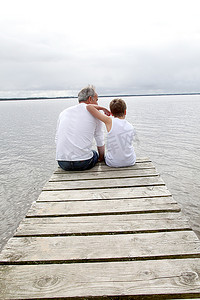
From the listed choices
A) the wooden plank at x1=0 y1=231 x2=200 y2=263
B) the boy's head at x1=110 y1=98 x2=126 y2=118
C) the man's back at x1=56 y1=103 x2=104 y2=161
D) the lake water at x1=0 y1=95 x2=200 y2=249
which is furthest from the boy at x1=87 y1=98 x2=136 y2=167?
the lake water at x1=0 y1=95 x2=200 y2=249

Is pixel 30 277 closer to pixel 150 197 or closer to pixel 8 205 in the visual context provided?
pixel 150 197

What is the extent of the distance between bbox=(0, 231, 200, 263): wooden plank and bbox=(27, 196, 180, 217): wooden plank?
1.66 ft

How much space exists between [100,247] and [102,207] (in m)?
0.82

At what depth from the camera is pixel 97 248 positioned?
210 centimetres

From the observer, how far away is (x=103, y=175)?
420 cm

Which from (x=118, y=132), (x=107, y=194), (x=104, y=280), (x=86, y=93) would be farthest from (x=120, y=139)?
(x=104, y=280)

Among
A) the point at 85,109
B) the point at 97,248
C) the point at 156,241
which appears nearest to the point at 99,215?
the point at 97,248

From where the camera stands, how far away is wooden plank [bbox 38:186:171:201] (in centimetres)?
323

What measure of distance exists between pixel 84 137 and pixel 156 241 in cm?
259

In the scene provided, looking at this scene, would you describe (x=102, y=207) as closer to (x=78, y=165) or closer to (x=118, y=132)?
(x=78, y=165)

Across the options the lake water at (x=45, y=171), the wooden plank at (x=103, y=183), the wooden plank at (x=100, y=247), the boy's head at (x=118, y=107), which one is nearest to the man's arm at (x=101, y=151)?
the boy's head at (x=118, y=107)

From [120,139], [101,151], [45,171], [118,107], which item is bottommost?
[45,171]

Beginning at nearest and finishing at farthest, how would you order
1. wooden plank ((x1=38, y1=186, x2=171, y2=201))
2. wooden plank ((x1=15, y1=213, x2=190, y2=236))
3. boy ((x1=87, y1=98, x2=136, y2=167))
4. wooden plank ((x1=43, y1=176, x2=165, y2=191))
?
wooden plank ((x1=15, y1=213, x2=190, y2=236)) → wooden plank ((x1=38, y1=186, x2=171, y2=201)) → wooden plank ((x1=43, y1=176, x2=165, y2=191)) → boy ((x1=87, y1=98, x2=136, y2=167))

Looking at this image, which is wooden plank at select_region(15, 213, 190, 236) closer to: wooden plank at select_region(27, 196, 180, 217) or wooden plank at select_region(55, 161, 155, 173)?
wooden plank at select_region(27, 196, 180, 217)
